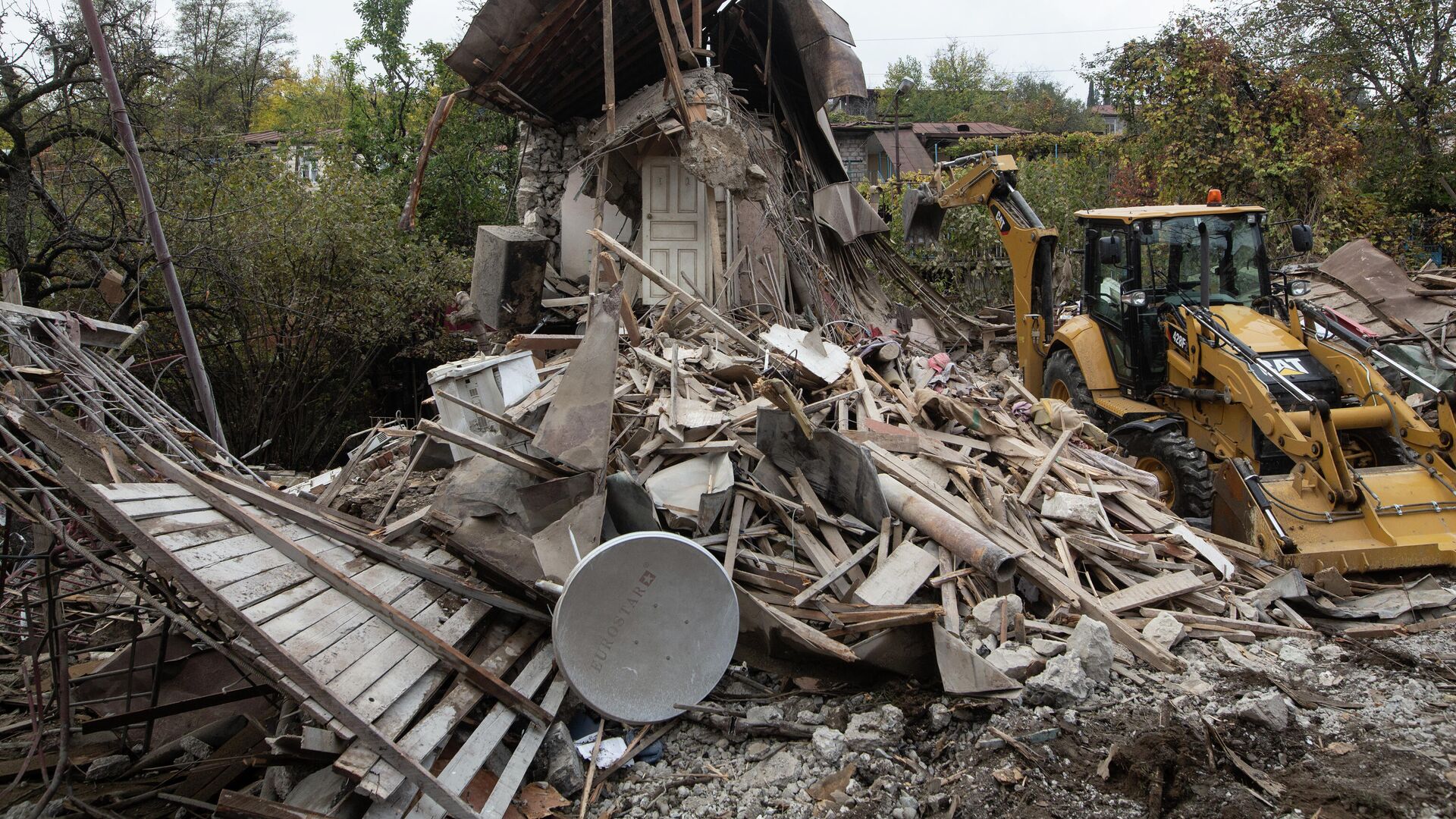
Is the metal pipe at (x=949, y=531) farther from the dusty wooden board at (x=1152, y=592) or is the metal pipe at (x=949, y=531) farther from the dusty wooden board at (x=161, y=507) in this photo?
the dusty wooden board at (x=161, y=507)

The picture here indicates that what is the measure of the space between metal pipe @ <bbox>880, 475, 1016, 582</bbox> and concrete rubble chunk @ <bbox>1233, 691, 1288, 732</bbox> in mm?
1309

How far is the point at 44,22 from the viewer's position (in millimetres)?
9258

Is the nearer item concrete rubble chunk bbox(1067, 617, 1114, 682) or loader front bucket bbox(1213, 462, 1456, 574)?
concrete rubble chunk bbox(1067, 617, 1114, 682)

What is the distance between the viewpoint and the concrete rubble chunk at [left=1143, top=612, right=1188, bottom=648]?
482cm

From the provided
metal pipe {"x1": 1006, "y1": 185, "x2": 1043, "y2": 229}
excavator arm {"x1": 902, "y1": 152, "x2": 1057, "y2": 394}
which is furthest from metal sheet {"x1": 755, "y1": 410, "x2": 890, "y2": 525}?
metal pipe {"x1": 1006, "y1": 185, "x2": 1043, "y2": 229}

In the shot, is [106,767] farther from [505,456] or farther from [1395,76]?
[1395,76]

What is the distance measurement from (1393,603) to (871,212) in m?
8.37

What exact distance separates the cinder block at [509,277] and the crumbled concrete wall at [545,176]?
0.79m

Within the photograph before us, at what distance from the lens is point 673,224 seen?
1216 centimetres

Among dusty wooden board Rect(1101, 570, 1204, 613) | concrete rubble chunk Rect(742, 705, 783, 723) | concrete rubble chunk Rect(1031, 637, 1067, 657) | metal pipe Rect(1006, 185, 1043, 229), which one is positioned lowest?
concrete rubble chunk Rect(742, 705, 783, 723)

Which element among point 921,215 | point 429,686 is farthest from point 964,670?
point 921,215

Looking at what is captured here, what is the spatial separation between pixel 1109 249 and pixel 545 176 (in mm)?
8148

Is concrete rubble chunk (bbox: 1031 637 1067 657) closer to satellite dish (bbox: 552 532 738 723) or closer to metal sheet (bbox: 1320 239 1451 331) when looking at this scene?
satellite dish (bbox: 552 532 738 723)

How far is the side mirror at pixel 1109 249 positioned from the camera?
7.23m
